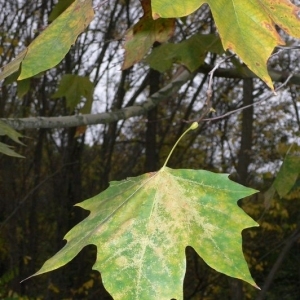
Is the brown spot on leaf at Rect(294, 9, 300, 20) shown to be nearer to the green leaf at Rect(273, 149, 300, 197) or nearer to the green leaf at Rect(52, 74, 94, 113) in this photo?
the green leaf at Rect(273, 149, 300, 197)

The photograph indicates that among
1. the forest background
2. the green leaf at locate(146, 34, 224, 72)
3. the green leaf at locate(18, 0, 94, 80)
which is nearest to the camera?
the green leaf at locate(18, 0, 94, 80)

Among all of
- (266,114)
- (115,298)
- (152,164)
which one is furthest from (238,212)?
(266,114)

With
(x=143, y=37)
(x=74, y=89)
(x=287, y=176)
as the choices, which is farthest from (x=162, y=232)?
(x=74, y=89)

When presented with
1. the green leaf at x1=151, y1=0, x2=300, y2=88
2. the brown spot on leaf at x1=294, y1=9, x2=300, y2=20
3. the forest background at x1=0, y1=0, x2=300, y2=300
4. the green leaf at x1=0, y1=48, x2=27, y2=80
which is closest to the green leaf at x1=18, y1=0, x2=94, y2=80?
the green leaf at x1=0, y1=48, x2=27, y2=80

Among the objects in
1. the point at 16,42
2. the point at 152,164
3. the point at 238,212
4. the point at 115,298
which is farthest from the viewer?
the point at 152,164

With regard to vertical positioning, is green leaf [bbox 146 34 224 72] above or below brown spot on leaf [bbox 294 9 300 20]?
above

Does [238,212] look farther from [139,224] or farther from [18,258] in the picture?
[18,258]
